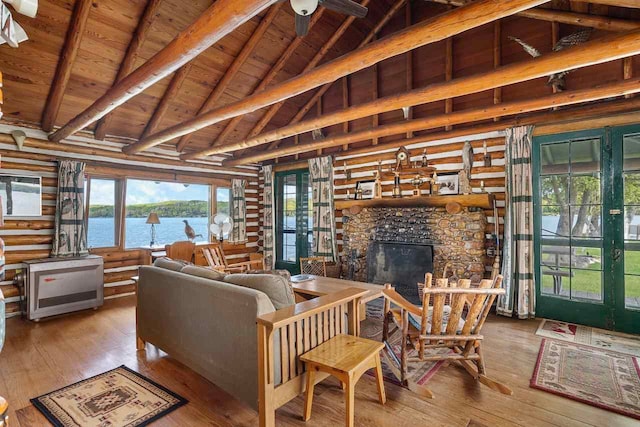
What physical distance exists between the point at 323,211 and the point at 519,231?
11.4ft

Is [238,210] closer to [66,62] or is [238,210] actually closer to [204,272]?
[66,62]

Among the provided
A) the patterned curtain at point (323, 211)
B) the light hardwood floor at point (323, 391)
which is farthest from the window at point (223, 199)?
the light hardwood floor at point (323, 391)

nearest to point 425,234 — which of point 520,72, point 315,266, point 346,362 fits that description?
point 315,266

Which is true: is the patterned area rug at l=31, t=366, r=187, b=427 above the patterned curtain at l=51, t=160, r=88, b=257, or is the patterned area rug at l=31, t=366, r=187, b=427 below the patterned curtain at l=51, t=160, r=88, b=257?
below

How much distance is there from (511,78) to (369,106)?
1.52m

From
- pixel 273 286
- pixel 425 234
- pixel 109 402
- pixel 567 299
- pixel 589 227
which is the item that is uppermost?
pixel 589 227

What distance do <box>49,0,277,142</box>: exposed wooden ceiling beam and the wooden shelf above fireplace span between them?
3.69m

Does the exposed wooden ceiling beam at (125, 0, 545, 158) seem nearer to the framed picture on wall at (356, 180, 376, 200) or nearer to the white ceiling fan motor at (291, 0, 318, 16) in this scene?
the white ceiling fan motor at (291, 0, 318, 16)

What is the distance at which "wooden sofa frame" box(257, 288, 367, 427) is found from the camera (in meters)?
2.17

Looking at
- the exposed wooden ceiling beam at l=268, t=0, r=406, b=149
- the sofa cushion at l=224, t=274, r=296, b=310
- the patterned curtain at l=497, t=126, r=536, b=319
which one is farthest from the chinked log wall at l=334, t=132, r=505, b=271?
the sofa cushion at l=224, t=274, r=296, b=310

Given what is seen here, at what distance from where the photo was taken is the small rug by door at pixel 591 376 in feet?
8.61

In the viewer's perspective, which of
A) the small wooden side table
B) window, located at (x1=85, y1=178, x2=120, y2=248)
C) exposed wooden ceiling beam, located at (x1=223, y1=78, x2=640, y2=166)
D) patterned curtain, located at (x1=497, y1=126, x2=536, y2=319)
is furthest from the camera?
window, located at (x1=85, y1=178, x2=120, y2=248)

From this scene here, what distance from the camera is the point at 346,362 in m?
2.26

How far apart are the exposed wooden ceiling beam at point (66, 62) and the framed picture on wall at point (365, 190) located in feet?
15.1
